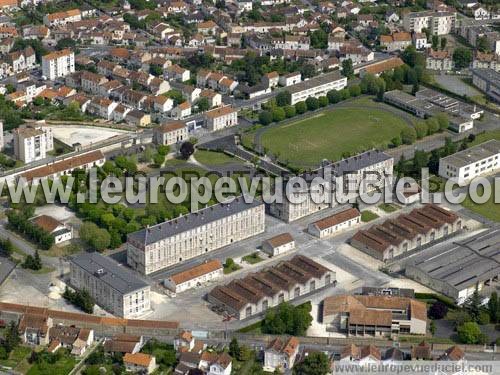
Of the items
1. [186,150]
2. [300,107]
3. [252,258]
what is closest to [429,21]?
[300,107]

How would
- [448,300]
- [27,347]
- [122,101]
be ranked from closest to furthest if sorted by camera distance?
[27,347] < [448,300] < [122,101]

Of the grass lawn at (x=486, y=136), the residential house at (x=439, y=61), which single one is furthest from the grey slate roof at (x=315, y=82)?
the grass lawn at (x=486, y=136)

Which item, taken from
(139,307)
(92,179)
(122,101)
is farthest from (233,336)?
(122,101)

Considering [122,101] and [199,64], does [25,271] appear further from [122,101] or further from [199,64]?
[199,64]

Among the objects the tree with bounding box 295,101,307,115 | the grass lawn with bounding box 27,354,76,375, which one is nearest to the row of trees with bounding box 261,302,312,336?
the grass lawn with bounding box 27,354,76,375

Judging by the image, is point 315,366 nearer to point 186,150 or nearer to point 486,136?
point 186,150

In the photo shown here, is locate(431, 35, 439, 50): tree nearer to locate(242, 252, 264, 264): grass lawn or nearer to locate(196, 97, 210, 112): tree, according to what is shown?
locate(196, 97, 210, 112): tree
